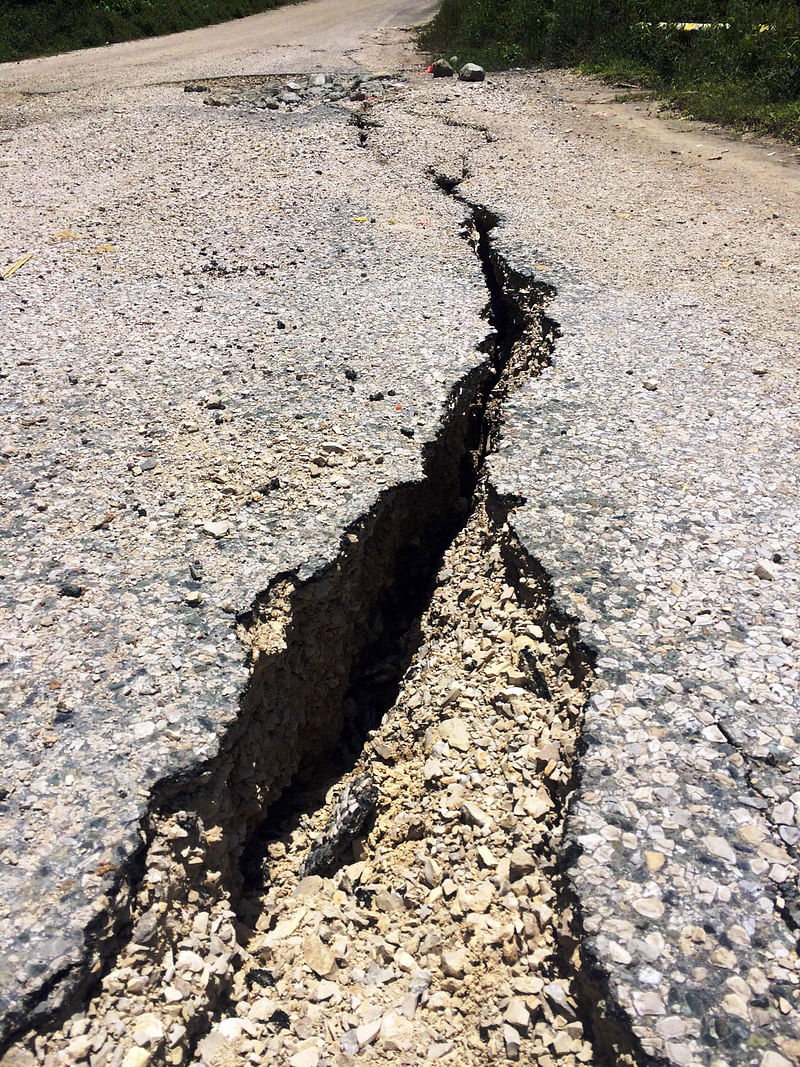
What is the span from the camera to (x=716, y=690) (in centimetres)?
195

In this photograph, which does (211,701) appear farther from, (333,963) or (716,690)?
(716,690)

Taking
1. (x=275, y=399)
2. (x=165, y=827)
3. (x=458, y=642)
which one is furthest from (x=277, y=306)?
(x=165, y=827)

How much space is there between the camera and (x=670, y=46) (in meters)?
8.66

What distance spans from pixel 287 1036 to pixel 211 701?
76 centimetres

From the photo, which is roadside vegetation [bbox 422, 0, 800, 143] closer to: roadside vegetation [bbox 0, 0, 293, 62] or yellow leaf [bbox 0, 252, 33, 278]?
roadside vegetation [bbox 0, 0, 293, 62]

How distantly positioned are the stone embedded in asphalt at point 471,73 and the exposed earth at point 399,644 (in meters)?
5.25

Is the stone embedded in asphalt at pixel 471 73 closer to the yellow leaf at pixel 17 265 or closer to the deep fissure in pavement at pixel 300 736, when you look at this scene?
the yellow leaf at pixel 17 265

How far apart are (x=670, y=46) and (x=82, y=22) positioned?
9.57 metres

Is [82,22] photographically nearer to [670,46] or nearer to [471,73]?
[471,73]

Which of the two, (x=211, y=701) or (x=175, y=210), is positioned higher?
(x=175, y=210)

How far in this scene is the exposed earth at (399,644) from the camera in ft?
5.09

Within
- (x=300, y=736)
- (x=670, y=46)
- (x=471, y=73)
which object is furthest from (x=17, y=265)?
(x=670, y=46)

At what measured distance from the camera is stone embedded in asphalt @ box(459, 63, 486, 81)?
29.0 feet

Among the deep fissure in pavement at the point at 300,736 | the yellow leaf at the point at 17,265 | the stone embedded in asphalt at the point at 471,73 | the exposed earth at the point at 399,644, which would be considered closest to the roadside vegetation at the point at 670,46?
the stone embedded in asphalt at the point at 471,73
